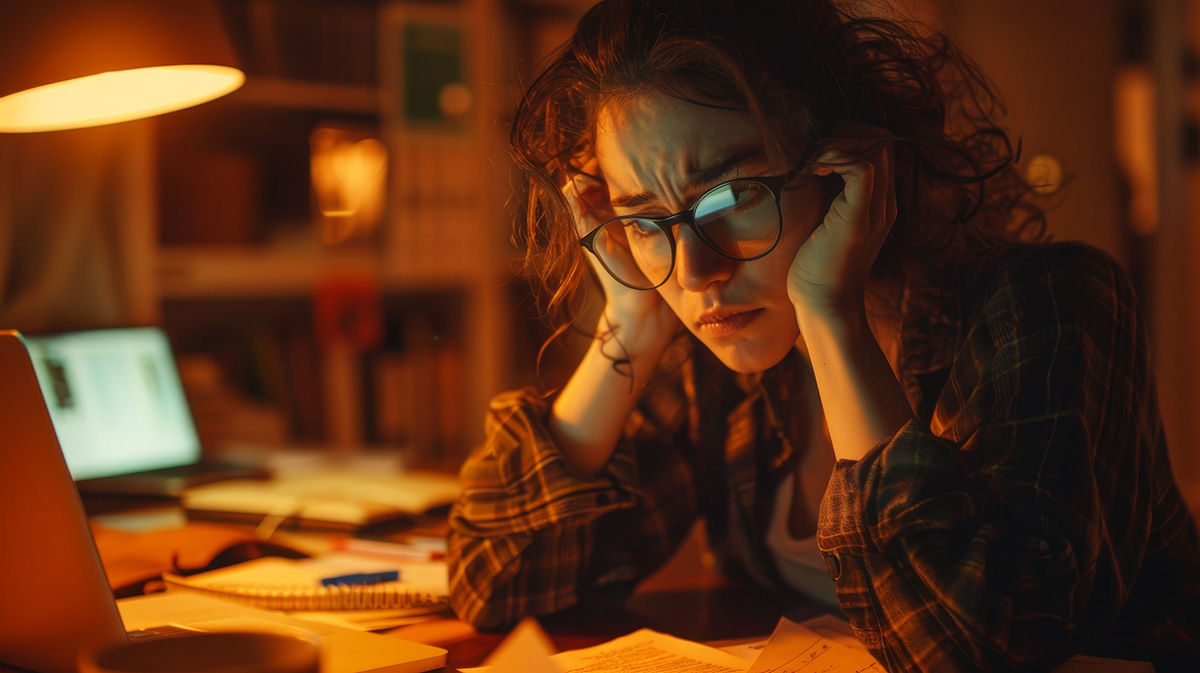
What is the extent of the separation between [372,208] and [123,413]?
0.96 m

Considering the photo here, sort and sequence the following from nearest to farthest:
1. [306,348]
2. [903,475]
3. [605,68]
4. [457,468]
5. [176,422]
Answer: [903,475] < [605,68] < [176,422] < [457,468] < [306,348]

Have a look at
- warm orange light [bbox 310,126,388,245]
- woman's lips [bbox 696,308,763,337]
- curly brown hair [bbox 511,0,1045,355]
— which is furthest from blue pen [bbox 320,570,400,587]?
warm orange light [bbox 310,126,388,245]

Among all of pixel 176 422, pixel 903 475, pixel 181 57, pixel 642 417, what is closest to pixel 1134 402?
pixel 903 475

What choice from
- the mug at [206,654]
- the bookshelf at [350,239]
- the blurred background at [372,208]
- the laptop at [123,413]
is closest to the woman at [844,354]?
the mug at [206,654]

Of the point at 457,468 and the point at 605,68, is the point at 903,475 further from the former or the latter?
the point at 457,468

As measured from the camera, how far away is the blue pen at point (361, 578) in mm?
956

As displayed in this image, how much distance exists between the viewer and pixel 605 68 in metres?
0.82

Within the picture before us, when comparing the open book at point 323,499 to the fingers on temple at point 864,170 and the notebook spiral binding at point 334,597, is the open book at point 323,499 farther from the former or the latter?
the fingers on temple at point 864,170

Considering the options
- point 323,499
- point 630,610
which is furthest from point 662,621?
point 323,499

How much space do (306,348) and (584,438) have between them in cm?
148

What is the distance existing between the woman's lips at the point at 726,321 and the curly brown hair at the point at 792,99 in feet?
0.41

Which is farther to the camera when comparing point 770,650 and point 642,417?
point 642,417

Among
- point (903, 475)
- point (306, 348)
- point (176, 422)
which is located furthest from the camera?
point (306, 348)

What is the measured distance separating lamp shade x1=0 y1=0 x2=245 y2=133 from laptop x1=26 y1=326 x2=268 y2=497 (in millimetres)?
587
